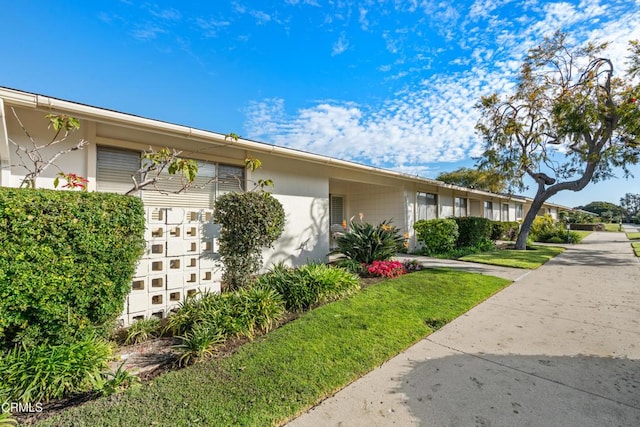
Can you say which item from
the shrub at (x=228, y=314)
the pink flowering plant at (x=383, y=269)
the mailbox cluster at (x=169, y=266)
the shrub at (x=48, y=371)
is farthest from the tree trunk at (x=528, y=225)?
the shrub at (x=48, y=371)

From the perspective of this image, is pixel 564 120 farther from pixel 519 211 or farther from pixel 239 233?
pixel 519 211

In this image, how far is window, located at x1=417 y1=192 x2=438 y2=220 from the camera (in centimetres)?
1339

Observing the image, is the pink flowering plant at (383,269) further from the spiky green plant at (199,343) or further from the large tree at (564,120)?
the large tree at (564,120)

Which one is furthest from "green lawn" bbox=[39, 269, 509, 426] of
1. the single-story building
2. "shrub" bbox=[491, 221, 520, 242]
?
"shrub" bbox=[491, 221, 520, 242]

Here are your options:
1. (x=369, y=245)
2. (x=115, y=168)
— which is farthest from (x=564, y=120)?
(x=115, y=168)

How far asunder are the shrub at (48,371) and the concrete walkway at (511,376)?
6.56 ft

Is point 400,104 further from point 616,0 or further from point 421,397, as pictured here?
point 421,397

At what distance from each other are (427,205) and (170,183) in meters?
11.6

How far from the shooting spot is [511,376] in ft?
9.53

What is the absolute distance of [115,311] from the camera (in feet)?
10.7

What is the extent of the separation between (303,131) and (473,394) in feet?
34.3

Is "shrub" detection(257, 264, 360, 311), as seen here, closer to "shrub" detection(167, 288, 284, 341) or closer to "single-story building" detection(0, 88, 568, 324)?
"shrub" detection(167, 288, 284, 341)

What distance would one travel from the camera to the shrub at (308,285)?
4.84 m

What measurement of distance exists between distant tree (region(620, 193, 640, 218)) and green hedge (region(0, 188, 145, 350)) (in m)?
109
